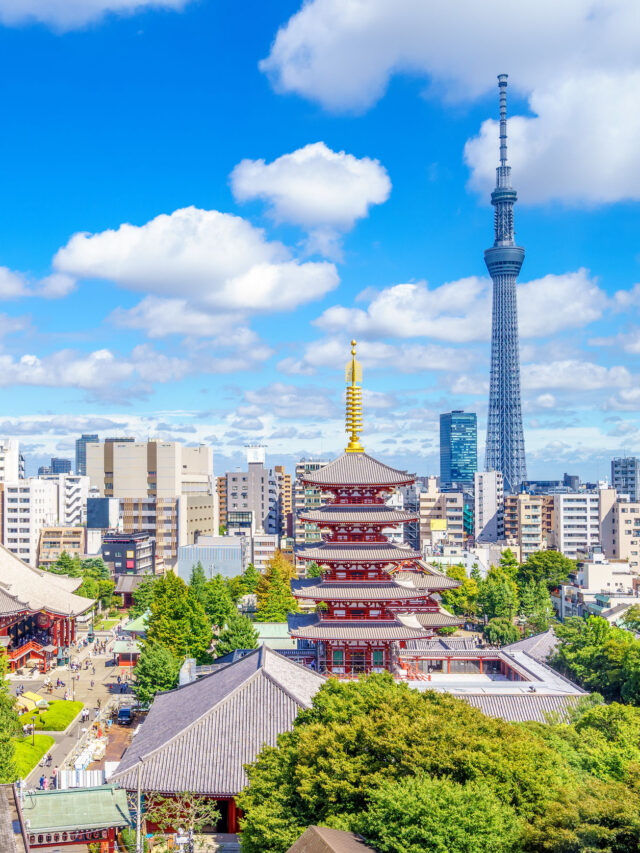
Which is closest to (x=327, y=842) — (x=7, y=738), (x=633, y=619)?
(x=7, y=738)

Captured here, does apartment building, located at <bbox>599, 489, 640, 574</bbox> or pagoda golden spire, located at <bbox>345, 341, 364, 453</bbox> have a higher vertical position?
pagoda golden spire, located at <bbox>345, 341, 364, 453</bbox>

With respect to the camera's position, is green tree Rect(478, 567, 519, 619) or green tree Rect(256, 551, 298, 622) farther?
green tree Rect(478, 567, 519, 619)

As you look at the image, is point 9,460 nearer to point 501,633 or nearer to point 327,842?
point 501,633

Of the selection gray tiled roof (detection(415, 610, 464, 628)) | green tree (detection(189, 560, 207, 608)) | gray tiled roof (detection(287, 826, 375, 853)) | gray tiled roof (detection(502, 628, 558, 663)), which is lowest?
gray tiled roof (detection(502, 628, 558, 663))

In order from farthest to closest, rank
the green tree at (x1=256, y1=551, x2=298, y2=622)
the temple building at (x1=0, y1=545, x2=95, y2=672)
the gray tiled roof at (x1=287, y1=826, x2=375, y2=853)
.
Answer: the green tree at (x1=256, y1=551, x2=298, y2=622) < the temple building at (x1=0, y1=545, x2=95, y2=672) < the gray tiled roof at (x1=287, y1=826, x2=375, y2=853)

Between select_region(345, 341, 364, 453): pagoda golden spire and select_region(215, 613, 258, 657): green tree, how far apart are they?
47.2 ft

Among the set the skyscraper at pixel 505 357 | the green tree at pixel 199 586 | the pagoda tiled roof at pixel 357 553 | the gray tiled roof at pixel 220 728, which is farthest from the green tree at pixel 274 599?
the skyscraper at pixel 505 357

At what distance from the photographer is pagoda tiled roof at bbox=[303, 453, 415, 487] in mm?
44719

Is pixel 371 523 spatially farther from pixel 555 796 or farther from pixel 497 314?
pixel 497 314

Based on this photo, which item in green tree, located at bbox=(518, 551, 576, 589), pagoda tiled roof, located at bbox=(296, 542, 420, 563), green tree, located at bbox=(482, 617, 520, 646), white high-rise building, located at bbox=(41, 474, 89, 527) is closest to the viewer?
pagoda tiled roof, located at bbox=(296, 542, 420, 563)

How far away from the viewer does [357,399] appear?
48.0 meters

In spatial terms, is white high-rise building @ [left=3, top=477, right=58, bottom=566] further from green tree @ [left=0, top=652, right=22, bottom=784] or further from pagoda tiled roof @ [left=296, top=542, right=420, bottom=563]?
pagoda tiled roof @ [left=296, top=542, right=420, bottom=563]

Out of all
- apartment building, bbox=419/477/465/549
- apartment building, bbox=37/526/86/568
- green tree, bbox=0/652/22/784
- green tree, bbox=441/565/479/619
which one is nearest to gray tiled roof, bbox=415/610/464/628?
green tree, bbox=0/652/22/784

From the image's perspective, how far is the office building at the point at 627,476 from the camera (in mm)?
154250
